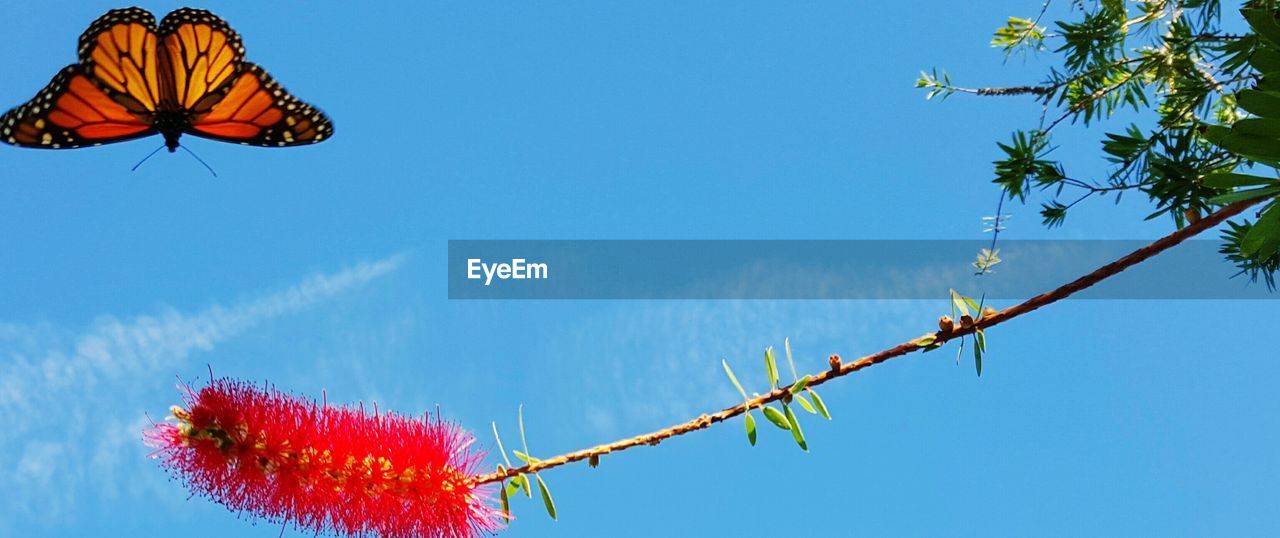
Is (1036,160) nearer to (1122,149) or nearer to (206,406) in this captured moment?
(1122,149)

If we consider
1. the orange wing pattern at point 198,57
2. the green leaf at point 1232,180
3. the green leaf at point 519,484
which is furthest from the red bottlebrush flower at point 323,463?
the orange wing pattern at point 198,57

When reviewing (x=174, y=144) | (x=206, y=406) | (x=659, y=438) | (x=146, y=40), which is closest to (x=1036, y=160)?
(x=659, y=438)

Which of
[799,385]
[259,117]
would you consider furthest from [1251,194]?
[259,117]

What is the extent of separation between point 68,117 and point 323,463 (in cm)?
137

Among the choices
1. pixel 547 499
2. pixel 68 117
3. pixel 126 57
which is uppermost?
pixel 126 57

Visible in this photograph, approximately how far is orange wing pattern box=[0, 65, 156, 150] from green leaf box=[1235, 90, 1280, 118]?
2.12 metres

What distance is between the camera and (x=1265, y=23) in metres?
0.74

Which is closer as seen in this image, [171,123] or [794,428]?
[794,428]

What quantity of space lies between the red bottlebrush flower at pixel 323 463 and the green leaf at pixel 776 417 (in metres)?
0.46

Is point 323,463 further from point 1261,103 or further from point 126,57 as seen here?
point 126,57

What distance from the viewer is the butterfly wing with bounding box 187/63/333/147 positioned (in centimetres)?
215

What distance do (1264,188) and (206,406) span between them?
125cm

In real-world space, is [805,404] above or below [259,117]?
below

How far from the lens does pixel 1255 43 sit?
142cm
